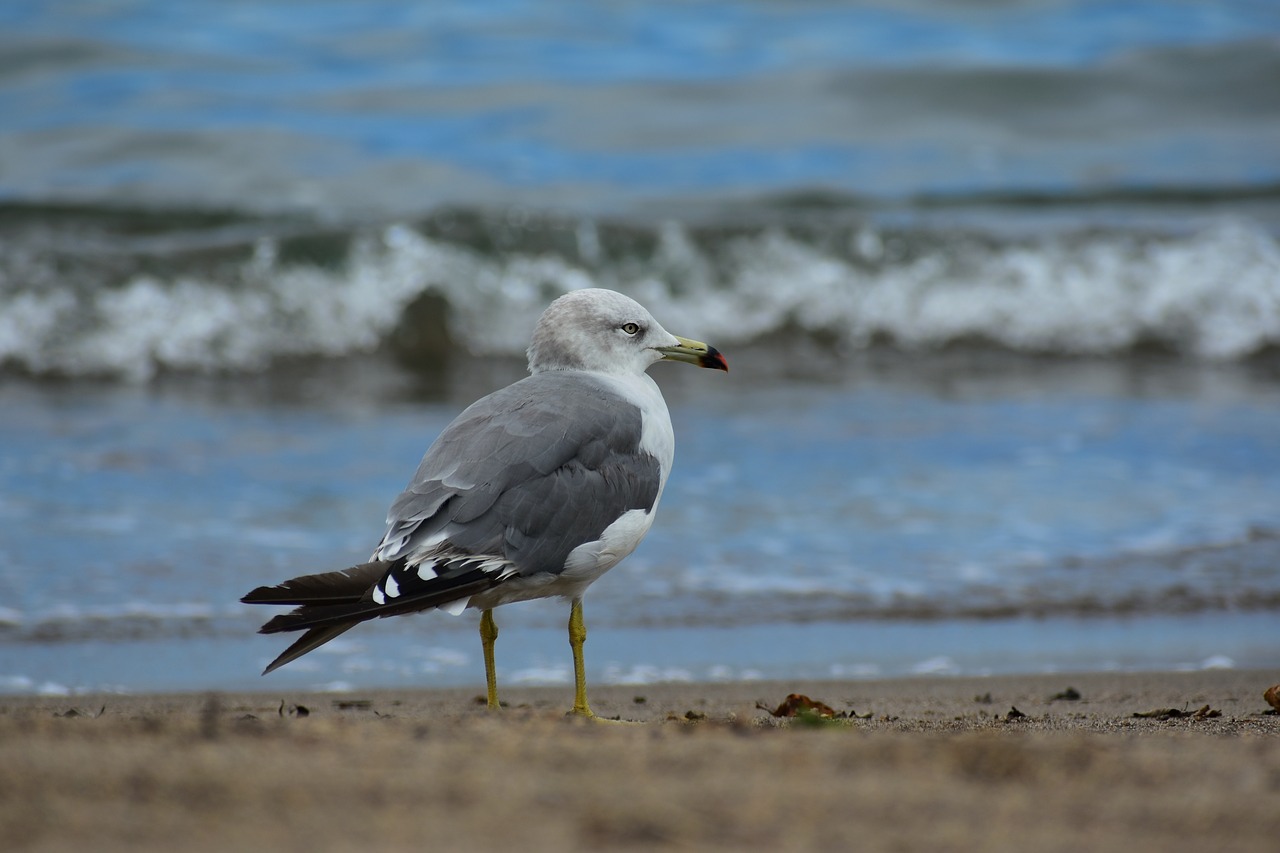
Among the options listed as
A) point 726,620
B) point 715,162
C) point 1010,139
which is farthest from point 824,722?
point 1010,139

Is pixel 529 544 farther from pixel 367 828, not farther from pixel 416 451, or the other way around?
pixel 416 451

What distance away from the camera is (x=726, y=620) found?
17.1ft

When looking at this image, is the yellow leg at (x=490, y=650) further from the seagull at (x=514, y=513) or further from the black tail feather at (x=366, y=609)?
the black tail feather at (x=366, y=609)

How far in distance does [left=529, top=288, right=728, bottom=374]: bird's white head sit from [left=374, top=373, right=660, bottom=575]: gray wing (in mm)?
304

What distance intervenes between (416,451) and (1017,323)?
530 centimetres

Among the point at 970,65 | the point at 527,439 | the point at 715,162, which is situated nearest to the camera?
the point at 527,439

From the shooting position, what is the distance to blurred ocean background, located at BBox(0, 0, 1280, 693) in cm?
528

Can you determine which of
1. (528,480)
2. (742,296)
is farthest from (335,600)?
(742,296)

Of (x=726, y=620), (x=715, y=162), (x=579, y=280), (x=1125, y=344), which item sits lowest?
(x=726, y=620)

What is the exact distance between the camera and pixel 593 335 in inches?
177

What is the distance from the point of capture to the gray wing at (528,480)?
371 cm

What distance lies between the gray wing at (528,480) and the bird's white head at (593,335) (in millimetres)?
304

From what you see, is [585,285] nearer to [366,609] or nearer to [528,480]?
[528,480]

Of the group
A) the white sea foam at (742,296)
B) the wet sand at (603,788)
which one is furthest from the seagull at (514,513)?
the white sea foam at (742,296)
